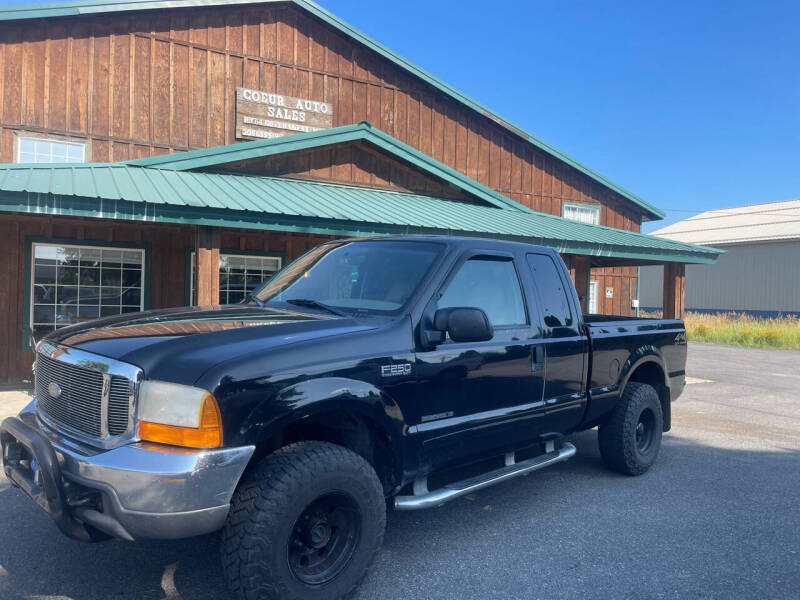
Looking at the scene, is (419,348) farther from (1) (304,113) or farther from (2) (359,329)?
(1) (304,113)

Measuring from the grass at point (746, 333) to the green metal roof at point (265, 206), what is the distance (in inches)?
467

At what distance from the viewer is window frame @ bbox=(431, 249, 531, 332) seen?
368 centimetres

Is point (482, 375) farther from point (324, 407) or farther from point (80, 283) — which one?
point (80, 283)

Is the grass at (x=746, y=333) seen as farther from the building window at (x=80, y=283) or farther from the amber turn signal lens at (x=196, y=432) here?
the amber turn signal lens at (x=196, y=432)

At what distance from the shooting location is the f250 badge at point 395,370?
3225mm

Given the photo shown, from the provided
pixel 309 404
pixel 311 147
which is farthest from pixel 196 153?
pixel 309 404

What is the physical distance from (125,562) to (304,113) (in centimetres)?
1226

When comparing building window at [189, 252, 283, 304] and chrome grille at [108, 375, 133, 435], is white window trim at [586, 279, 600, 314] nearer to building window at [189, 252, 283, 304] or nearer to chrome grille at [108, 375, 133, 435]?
building window at [189, 252, 283, 304]

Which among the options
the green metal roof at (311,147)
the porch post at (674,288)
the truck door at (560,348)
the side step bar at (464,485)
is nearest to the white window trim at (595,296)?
the porch post at (674,288)

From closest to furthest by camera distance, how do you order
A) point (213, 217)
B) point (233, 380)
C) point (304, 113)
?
point (233, 380)
point (213, 217)
point (304, 113)

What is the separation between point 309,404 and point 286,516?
0.51 metres

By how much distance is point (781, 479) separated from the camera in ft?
17.7

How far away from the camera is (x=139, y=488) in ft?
8.11

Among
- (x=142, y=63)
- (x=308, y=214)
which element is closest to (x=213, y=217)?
(x=308, y=214)
